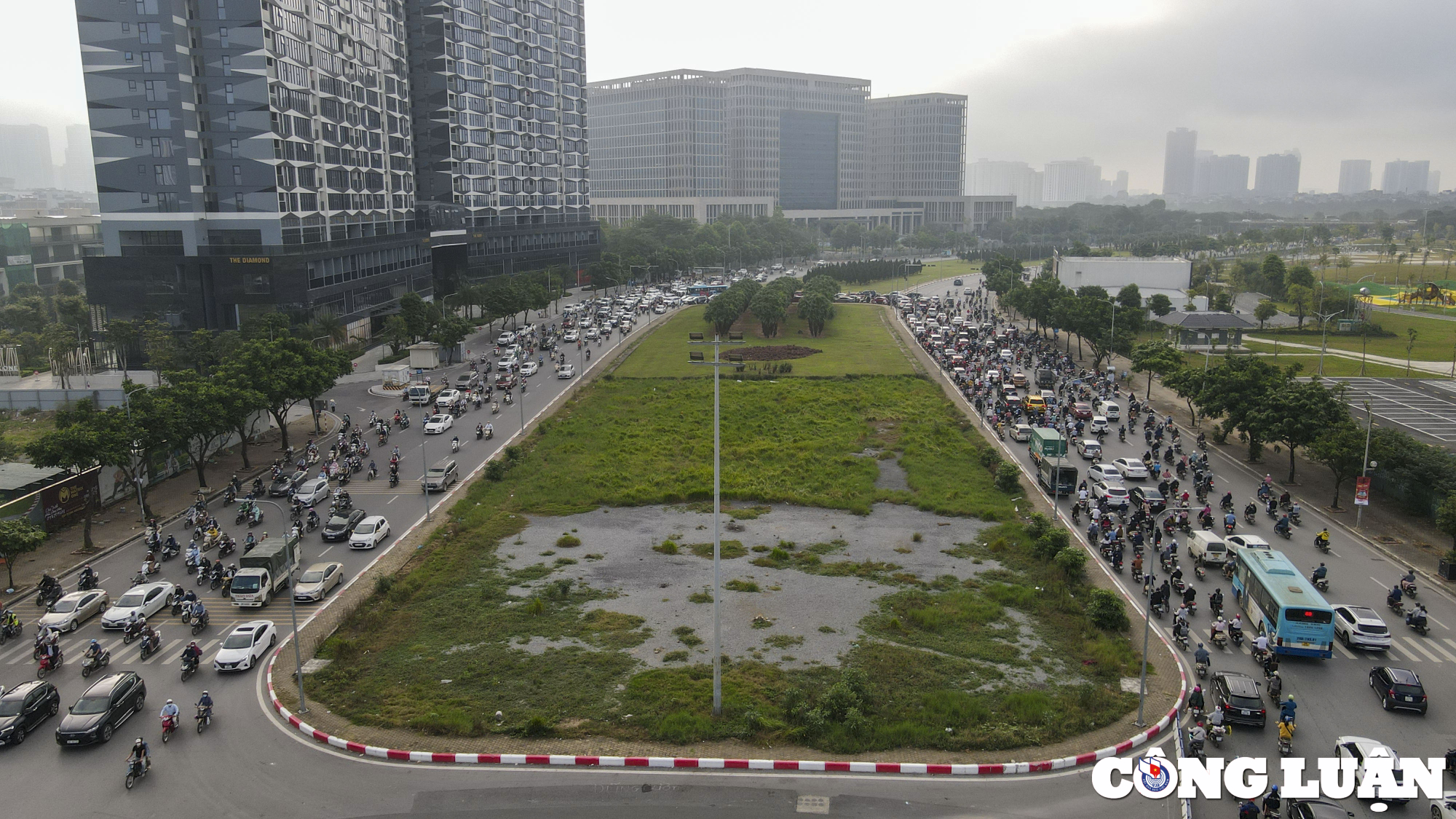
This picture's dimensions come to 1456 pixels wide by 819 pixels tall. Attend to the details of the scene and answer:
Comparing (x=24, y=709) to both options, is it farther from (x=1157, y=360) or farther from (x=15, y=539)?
(x=1157, y=360)

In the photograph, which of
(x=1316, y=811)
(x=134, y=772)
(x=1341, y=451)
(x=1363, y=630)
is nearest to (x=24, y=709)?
(x=134, y=772)

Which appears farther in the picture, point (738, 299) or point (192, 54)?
point (738, 299)

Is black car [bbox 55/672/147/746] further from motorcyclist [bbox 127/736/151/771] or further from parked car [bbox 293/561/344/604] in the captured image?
parked car [bbox 293/561/344/604]

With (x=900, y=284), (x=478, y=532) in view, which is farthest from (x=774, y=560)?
(x=900, y=284)

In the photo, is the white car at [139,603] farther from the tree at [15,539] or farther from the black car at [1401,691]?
the black car at [1401,691]

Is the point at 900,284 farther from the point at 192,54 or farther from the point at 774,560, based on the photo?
the point at 774,560

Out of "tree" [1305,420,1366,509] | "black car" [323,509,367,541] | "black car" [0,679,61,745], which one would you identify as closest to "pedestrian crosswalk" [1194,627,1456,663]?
"tree" [1305,420,1366,509]
